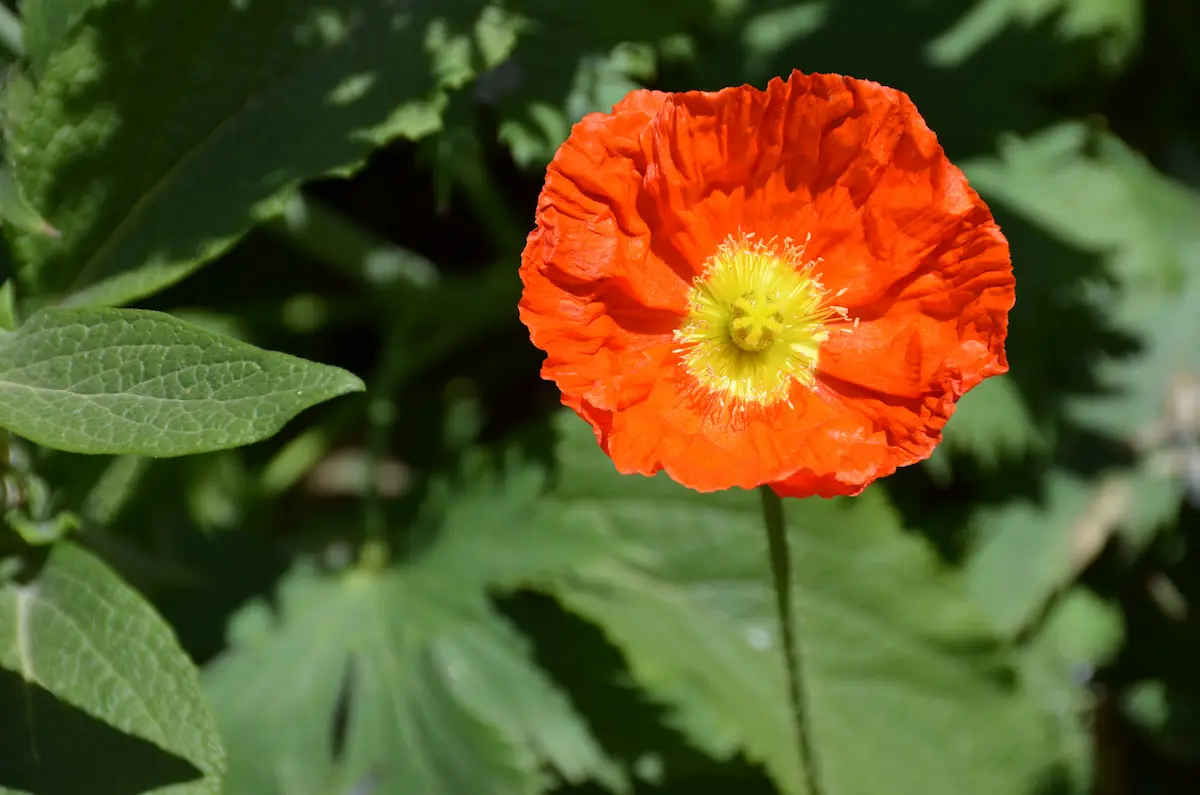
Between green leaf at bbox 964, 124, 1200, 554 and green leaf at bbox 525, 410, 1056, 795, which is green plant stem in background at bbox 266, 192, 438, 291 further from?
green leaf at bbox 964, 124, 1200, 554

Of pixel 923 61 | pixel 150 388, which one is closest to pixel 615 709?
pixel 150 388

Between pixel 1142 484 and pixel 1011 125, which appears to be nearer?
pixel 1011 125

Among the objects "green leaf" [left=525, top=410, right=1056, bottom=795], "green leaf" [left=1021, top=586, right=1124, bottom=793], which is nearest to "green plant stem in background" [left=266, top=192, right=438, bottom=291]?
"green leaf" [left=525, top=410, right=1056, bottom=795]

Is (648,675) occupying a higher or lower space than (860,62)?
lower

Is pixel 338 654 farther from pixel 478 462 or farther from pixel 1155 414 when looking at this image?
pixel 1155 414

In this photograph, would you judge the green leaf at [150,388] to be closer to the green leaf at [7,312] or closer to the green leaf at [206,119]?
the green leaf at [7,312]

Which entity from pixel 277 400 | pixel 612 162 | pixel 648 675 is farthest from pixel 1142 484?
pixel 277 400

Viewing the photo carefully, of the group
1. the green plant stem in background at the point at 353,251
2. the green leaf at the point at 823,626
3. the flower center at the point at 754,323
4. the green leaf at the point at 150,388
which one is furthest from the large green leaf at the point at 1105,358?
the green leaf at the point at 150,388
